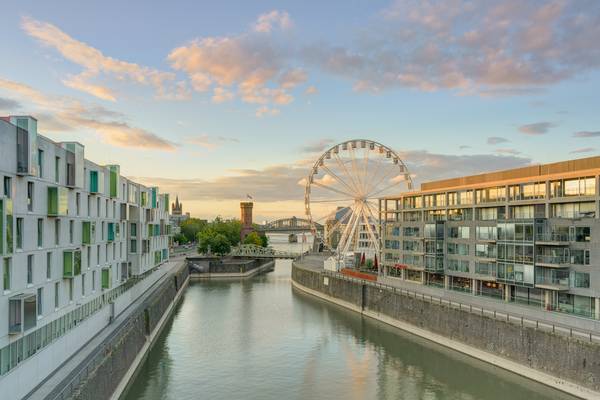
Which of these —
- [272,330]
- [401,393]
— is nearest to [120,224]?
[272,330]

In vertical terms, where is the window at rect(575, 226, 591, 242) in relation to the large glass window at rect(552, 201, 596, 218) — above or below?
below

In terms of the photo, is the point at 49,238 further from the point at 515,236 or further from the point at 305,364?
the point at 515,236

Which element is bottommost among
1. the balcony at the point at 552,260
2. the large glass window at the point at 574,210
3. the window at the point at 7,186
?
the balcony at the point at 552,260

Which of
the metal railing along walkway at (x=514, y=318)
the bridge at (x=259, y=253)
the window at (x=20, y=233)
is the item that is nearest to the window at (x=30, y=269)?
the window at (x=20, y=233)

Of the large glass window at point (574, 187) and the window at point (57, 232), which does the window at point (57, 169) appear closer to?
the window at point (57, 232)

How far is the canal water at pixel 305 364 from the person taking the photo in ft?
128

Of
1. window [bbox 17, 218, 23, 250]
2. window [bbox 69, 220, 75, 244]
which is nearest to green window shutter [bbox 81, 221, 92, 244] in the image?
window [bbox 69, 220, 75, 244]

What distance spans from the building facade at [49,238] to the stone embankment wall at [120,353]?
2.92 metres

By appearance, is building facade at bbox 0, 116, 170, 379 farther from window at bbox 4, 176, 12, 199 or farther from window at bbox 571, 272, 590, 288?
window at bbox 571, 272, 590, 288

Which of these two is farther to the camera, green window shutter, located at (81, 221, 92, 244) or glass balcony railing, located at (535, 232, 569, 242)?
glass balcony railing, located at (535, 232, 569, 242)

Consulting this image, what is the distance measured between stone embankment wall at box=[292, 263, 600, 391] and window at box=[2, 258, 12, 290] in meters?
36.2

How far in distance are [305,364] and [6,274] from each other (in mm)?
28650

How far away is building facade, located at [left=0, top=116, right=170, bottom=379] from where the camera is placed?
25391mm

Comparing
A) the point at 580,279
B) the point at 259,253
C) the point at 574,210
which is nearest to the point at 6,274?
the point at 580,279
